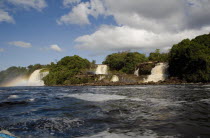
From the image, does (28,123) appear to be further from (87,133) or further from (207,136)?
(207,136)

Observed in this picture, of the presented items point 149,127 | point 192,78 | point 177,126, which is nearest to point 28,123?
point 149,127

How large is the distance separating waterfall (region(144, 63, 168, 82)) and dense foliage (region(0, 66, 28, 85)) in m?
84.4

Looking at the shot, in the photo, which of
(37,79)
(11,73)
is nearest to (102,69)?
(37,79)

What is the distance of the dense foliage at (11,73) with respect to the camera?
10947 cm

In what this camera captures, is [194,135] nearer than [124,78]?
Yes

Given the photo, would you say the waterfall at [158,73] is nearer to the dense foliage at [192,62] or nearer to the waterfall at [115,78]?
the dense foliage at [192,62]

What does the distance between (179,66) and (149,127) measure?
47656 mm

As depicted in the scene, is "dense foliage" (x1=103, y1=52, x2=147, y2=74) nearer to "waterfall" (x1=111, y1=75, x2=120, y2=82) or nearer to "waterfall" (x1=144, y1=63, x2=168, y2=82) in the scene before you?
"waterfall" (x1=111, y1=75, x2=120, y2=82)

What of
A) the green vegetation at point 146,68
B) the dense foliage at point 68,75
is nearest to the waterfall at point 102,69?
the dense foliage at point 68,75

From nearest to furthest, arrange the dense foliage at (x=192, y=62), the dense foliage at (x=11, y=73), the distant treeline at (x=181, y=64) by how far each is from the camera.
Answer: the dense foliage at (x=192, y=62)
the distant treeline at (x=181, y=64)
the dense foliage at (x=11, y=73)

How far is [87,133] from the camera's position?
533 centimetres

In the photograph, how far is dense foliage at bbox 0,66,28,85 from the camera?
359ft

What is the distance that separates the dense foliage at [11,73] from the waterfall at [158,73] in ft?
277

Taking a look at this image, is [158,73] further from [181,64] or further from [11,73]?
[11,73]
